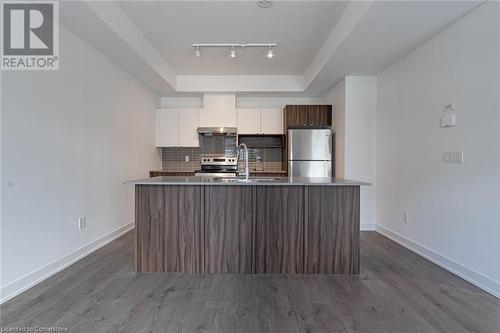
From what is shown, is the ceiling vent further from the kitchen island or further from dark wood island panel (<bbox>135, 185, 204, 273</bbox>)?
dark wood island panel (<bbox>135, 185, 204, 273</bbox>)

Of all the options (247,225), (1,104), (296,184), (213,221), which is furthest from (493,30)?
(1,104)

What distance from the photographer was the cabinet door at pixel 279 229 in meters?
2.62

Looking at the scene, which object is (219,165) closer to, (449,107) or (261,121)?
(261,121)

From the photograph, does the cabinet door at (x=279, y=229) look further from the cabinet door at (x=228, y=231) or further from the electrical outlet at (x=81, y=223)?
the electrical outlet at (x=81, y=223)

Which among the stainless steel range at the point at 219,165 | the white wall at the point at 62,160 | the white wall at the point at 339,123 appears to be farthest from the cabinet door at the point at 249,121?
the white wall at the point at 62,160

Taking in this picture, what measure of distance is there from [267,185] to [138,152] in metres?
2.88

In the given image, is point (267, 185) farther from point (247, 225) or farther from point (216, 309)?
point (216, 309)

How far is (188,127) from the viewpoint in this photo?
535 centimetres

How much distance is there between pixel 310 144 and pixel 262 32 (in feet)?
6.74

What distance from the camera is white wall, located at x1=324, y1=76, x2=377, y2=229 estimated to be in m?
4.21

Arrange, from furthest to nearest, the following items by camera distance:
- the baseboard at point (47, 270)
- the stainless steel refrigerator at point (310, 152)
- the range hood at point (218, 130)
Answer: the range hood at point (218, 130) → the stainless steel refrigerator at point (310, 152) → the baseboard at point (47, 270)

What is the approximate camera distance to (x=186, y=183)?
101 inches

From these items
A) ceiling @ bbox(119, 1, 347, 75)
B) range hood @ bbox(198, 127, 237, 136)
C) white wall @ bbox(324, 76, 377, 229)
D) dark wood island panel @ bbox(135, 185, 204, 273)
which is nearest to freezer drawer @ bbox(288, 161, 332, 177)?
white wall @ bbox(324, 76, 377, 229)

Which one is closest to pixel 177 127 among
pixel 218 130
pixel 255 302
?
pixel 218 130
